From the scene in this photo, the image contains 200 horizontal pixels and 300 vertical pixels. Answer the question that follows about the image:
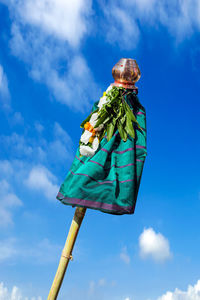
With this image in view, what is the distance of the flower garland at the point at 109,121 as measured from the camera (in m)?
4.08

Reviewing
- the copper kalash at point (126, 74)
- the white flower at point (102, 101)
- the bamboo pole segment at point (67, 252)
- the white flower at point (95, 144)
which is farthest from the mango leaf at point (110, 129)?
the bamboo pole segment at point (67, 252)

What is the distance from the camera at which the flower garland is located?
161 inches

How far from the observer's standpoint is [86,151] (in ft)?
13.4

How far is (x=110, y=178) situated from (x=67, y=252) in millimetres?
864

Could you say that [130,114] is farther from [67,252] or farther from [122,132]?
[67,252]

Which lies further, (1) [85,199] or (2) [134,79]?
(2) [134,79]

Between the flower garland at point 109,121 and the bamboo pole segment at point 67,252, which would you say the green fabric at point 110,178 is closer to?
the flower garland at point 109,121

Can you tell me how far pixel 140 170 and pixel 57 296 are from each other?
4.97 feet

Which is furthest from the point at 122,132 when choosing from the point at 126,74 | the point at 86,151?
the point at 126,74

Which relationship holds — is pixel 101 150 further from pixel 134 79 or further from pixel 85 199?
pixel 134 79

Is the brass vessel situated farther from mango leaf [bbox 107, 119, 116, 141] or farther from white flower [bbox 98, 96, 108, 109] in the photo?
mango leaf [bbox 107, 119, 116, 141]

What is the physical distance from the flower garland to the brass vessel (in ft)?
0.35

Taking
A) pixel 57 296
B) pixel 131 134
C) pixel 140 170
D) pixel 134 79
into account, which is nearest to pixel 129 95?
pixel 134 79

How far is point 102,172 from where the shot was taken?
12.8ft
